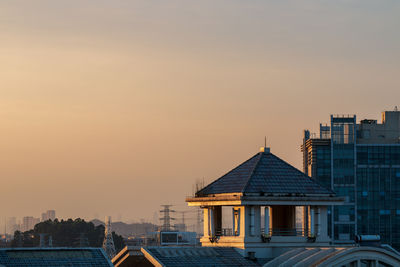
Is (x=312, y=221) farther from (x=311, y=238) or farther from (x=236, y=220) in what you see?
(x=236, y=220)

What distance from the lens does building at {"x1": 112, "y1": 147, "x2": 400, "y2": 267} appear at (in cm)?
6900

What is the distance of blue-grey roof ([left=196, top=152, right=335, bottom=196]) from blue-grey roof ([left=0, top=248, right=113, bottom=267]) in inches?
515

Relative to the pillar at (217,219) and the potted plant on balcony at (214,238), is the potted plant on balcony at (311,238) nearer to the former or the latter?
the potted plant on balcony at (214,238)

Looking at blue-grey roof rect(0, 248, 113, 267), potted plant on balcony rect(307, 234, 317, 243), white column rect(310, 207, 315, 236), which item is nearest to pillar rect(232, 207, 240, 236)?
potted plant on balcony rect(307, 234, 317, 243)

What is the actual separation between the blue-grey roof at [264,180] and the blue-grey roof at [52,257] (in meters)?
13.1

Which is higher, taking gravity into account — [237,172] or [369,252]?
[237,172]

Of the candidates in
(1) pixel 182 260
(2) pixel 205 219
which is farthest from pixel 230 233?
(1) pixel 182 260

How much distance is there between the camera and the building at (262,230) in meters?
69.0

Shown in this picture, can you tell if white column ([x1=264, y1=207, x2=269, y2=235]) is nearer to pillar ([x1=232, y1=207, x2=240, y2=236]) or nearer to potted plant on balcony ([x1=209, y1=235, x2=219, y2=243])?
pillar ([x1=232, y1=207, x2=240, y2=236])

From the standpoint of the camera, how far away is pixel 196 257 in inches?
2766

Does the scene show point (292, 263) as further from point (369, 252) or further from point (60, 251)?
point (60, 251)

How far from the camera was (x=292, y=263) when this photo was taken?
6931cm

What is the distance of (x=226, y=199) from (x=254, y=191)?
7.14 feet

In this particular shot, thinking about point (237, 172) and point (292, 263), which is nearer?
point (292, 263)
